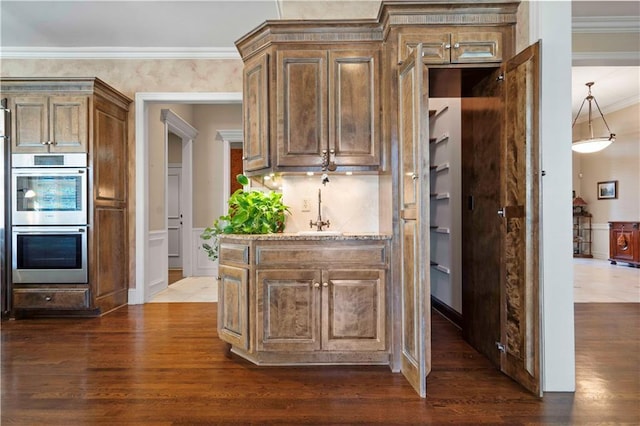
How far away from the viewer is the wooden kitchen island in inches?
100

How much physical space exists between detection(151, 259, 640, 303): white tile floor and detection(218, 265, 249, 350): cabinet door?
6.23ft

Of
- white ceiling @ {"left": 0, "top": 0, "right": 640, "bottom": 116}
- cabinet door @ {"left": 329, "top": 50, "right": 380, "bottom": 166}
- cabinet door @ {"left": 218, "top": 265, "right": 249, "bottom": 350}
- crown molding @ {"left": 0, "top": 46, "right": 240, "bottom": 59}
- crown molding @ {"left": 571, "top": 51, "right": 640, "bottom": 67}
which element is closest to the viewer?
cabinet door @ {"left": 218, "top": 265, "right": 249, "bottom": 350}

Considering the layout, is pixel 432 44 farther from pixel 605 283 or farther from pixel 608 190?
pixel 608 190

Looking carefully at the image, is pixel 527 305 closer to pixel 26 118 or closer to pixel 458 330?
pixel 458 330

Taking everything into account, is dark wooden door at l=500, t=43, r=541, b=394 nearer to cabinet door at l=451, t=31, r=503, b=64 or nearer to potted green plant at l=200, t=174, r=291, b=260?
cabinet door at l=451, t=31, r=503, b=64

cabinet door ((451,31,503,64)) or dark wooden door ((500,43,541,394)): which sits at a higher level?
cabinet door ((451,31,503,64))

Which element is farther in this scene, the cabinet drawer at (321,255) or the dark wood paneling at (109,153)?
the dark wood paneling at (109,153)

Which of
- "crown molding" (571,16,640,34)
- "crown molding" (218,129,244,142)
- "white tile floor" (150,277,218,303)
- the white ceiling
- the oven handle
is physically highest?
the white ceiling

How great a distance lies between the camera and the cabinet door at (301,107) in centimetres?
280

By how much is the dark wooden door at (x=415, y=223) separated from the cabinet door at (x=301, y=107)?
2.07ft

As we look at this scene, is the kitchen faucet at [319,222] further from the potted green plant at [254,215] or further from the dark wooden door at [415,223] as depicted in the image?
the dark wooden door at [415,223]

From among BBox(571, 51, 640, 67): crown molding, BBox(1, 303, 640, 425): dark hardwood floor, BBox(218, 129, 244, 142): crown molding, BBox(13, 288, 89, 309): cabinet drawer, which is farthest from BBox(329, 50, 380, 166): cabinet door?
BBox(218, 129, 244, 142): crown molding

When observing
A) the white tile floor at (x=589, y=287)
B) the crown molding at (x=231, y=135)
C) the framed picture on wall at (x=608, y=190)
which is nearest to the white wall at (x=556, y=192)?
the white tile floor at (x=589, y=287)

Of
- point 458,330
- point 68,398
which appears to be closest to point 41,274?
point 68,398
